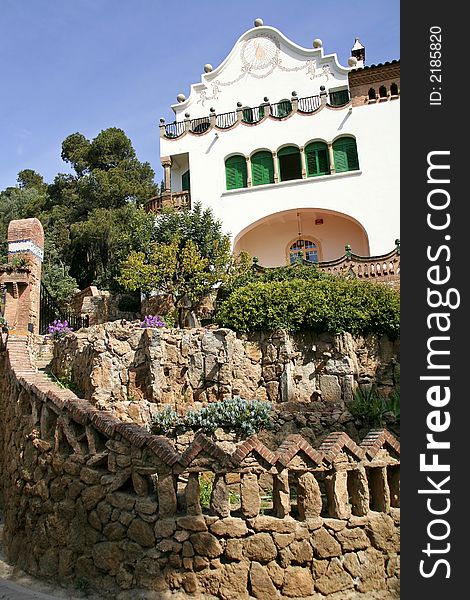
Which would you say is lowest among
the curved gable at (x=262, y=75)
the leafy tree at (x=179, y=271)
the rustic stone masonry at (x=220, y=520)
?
the rustic stone masonry at (x=220, y=520)

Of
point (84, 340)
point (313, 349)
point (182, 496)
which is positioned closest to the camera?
point (182, 496)

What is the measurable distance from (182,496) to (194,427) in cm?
442

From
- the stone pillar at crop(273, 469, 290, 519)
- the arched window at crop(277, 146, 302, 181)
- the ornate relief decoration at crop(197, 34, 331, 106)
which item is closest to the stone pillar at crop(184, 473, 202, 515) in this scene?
the stone pillar at crop(273, 469, 290, 519)

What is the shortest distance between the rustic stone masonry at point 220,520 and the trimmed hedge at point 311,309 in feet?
21.0

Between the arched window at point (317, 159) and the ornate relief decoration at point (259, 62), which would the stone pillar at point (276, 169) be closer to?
the arched window at point (317, 159)

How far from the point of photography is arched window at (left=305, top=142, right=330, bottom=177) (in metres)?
21.9

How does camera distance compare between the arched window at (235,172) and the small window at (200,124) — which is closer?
the arched window at (235,172)

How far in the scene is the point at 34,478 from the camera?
735 cm

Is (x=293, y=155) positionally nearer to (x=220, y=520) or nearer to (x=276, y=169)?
(x=276, y=169)

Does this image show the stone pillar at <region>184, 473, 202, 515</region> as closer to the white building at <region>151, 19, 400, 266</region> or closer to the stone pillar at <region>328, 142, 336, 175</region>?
the white building at <region>151, 19, 400, 266</region>

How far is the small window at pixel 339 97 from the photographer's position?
2280 centimetres

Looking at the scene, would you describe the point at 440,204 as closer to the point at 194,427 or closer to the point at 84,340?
the point at 194,427

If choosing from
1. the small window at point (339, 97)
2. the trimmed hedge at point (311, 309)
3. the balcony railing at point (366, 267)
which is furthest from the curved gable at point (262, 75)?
the trimmed hedge at point (311, 309)

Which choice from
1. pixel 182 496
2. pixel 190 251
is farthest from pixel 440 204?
pixel 190 251
